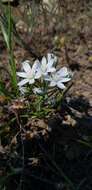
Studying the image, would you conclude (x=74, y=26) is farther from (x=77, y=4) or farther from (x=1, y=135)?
(x=1, y=135)

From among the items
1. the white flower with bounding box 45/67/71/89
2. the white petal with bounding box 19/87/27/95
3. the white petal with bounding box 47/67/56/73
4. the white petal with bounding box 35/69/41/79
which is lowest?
the white petal with bounding box 19/87/27/95

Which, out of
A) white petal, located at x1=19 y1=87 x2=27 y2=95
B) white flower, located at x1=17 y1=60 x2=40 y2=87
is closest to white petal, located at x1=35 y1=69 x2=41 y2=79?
white flower, located at x1=17 y1=60 x2=40 y2=87

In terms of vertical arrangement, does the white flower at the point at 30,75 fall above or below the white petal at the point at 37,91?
above

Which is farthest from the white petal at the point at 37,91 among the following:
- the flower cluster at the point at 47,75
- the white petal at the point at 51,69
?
the white petal at the point at 51,69

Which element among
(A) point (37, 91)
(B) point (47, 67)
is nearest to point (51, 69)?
(B) point (47, 67)

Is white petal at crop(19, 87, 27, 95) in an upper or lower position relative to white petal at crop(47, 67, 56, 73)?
lower

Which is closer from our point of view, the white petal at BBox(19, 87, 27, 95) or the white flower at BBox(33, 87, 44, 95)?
the white flower at BBox(33, 87, 44, 95)

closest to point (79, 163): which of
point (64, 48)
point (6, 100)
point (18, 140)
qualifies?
point (18, 140)

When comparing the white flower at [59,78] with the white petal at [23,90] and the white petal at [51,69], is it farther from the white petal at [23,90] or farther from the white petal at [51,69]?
the white petal at [23,90]

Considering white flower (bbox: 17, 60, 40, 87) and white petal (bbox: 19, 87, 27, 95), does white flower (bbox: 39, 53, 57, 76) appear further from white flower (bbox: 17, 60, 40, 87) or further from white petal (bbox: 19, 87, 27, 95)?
white petal (bbox: 19, 87, 27, 95)
